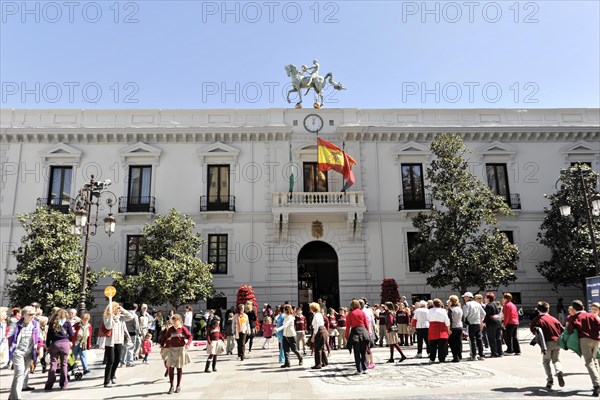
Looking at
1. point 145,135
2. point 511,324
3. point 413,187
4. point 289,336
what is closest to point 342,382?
point 289,336

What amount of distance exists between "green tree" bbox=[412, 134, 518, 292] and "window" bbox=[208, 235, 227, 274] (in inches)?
398

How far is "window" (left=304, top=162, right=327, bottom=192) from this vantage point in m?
25.3

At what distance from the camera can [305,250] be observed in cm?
2498

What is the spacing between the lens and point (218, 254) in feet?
79.7

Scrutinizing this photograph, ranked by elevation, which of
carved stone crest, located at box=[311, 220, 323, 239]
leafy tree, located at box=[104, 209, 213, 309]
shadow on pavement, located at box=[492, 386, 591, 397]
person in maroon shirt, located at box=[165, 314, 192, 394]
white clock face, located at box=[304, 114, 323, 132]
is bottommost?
shadow on pavement, located at box=[492, 386, 591, 397]

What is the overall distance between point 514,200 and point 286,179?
13.0m

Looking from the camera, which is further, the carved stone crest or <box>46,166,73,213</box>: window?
the carved stone crest

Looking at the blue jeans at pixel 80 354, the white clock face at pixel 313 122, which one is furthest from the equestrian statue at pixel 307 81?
the blue jeans at pixel 80 354

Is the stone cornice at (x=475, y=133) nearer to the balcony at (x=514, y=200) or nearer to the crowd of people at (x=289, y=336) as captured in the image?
the balcony at (x=514, y=200)

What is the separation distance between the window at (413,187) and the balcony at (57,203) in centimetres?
1837

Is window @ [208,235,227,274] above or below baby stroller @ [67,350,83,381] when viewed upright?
above

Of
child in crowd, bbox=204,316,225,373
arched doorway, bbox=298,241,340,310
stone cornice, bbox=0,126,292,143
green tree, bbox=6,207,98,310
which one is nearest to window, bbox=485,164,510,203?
arched doorway, bbox=298,241,340,310

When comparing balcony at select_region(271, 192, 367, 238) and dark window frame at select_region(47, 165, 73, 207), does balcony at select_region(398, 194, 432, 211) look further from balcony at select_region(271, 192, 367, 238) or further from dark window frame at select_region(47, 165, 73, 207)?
dark window frame at select_region(47, 165, 73, 207)

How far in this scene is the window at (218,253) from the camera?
24.1 metres
